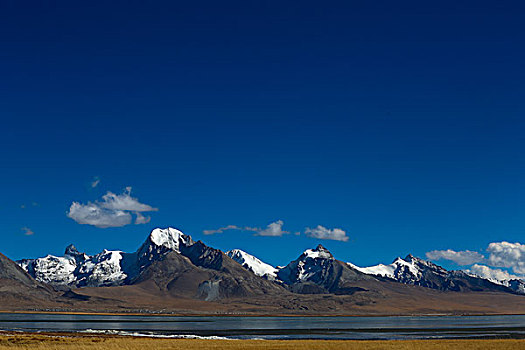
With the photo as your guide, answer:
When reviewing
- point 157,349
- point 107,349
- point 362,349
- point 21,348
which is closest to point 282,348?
point 362,349

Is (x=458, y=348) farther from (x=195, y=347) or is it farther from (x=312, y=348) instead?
A: (x=195, y=347)

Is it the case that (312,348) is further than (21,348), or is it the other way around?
(312,348)

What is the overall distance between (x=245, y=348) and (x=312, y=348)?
360 inches

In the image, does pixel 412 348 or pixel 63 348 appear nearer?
pixel 63 348

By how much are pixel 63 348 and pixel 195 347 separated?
18.2 metres

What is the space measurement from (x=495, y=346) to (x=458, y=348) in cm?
497

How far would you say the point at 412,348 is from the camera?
260 ft

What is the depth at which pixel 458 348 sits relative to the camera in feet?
261

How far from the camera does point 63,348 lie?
6969 cm

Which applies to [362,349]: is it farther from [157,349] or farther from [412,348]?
[157,349]

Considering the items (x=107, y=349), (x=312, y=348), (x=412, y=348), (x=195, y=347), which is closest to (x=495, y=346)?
(x=412, y=348)

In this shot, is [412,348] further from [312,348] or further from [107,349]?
[107,349]

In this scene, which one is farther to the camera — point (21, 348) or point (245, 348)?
point (245, 348)

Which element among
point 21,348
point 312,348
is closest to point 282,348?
point 312,348
